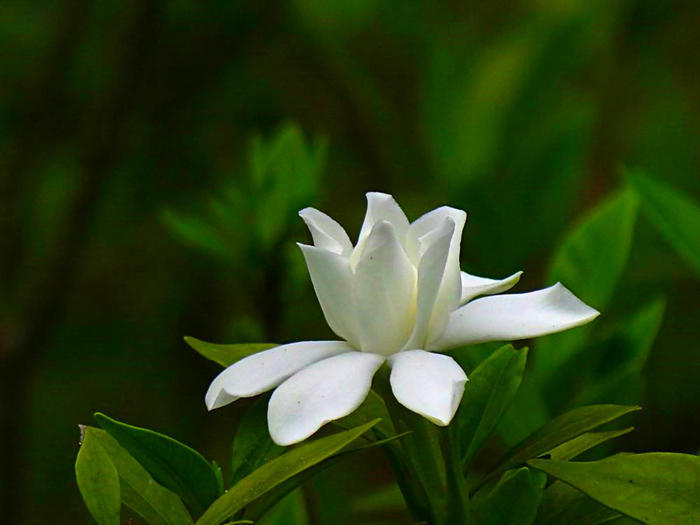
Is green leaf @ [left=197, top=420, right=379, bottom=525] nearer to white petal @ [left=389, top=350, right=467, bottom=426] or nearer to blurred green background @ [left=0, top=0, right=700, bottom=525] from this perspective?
white petal @ [left=389, top=350, right=467, bottom=426]

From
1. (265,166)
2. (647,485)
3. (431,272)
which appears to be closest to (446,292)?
(431,272)

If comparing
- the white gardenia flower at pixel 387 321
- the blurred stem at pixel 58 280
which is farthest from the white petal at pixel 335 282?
the blurred stem at pixel 58 280

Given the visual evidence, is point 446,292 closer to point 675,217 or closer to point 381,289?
Result: point 381,289

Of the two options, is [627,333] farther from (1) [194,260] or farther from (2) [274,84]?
(2) [274,84]

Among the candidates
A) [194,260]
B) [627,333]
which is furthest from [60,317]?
[627,333]

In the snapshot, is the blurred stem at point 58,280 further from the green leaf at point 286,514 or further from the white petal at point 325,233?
the white petal at point 325,233

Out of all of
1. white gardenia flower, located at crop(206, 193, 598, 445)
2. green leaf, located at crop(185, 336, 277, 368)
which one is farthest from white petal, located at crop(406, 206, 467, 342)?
green leaf, located at crop(185, 336, 277, 368)
